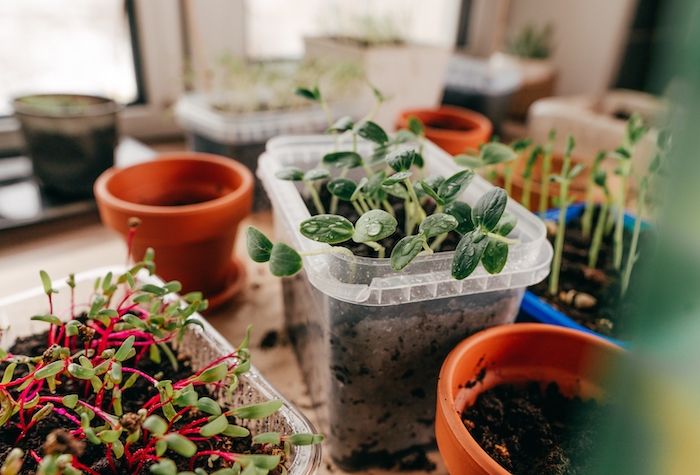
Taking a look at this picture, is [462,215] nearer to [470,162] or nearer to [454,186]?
[454,186]

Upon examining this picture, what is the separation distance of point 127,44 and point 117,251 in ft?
2.33

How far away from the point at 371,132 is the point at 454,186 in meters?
0.16

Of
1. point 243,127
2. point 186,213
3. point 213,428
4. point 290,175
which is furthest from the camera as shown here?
point 243,127

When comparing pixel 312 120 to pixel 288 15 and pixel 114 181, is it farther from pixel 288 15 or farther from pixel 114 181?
pixel 288 15

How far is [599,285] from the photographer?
2.60 ft

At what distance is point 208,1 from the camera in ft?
4.54

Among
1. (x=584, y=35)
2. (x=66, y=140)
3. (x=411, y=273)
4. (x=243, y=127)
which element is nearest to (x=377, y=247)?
(x=411, y=273)

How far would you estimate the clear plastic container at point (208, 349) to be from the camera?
0.46 metres

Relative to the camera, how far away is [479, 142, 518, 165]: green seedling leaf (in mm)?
637

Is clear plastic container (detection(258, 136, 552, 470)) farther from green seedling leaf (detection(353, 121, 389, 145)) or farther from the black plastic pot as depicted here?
the black plastic pot

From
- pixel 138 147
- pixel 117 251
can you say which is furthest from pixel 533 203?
pixel 138 147

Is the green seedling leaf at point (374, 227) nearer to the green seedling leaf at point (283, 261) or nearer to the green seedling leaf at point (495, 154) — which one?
the green seedling leaf at point (283, 261)

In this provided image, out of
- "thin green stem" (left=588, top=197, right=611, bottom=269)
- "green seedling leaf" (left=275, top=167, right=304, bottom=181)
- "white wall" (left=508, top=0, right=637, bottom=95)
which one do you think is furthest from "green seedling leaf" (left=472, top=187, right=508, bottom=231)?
"white wall" (left=508, top=0, right=637, bottom=95)

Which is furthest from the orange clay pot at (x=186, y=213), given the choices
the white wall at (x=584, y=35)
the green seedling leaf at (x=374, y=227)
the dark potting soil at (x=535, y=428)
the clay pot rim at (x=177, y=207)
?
the white wall at (x=584, y=35)
